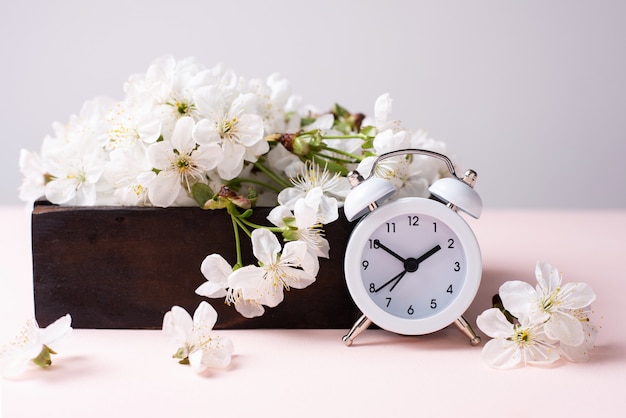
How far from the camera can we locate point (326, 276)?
1.53m

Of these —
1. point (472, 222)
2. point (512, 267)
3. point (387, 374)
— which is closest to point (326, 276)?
point (387, 374)

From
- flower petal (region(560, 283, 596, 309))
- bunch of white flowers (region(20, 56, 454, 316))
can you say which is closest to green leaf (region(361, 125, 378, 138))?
bunch of white flowers (region(20, 56, 454, 316))

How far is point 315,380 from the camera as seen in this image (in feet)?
4.42

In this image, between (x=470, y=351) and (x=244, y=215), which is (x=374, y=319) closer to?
(x=470, y=351)

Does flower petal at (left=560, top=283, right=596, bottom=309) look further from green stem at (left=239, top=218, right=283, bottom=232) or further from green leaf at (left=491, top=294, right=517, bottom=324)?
green stem at (left=239, top=218, right=283, bottom=232)

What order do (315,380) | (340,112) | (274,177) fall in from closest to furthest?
(315,380) < (274,177) < (340,112)

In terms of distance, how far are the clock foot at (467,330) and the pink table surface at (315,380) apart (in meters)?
0.02

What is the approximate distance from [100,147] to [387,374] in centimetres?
70

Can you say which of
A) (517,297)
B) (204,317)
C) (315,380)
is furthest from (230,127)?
(517,297)

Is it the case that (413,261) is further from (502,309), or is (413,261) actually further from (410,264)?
(502,309)

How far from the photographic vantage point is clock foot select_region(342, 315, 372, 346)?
4.81 ft

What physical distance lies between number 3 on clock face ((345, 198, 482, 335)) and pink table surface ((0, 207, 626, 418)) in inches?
2.5

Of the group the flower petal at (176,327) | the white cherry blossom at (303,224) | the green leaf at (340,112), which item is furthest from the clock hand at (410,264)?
the green leaf at (340,112)

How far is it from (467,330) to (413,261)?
0.49 ft
